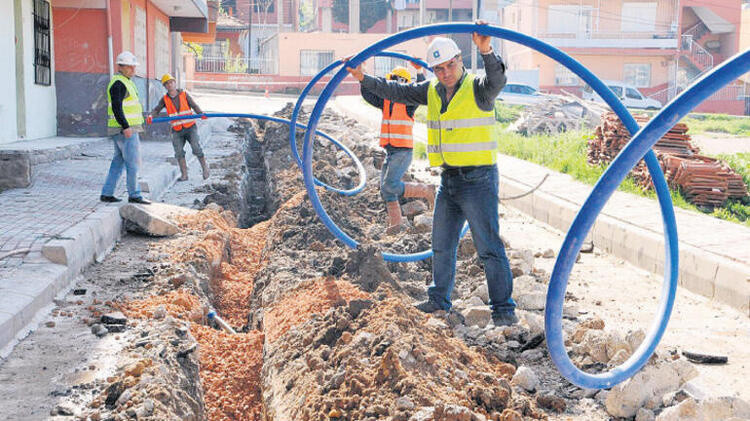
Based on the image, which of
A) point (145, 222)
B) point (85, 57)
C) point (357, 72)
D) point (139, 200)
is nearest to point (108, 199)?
point (139, 200)

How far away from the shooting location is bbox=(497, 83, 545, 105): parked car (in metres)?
33.3

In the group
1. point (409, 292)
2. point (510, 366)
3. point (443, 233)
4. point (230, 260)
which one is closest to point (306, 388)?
point (510, 366)

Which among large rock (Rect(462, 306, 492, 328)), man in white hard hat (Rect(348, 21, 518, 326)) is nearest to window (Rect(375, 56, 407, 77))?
man in white hard hat (Rect(348, 21, 518, 326))

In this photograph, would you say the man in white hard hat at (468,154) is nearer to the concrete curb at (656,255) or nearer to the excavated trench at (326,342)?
the excavated trench at (326,342)

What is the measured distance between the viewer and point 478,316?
562 cm

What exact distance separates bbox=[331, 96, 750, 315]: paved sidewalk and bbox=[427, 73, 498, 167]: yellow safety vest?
2.62 metres

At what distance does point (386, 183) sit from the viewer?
28.5ft

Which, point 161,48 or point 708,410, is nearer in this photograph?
point 708,410

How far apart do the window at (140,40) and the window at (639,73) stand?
1292 inches

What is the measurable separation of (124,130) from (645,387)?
6.23 meters

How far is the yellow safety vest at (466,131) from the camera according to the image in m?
5.30

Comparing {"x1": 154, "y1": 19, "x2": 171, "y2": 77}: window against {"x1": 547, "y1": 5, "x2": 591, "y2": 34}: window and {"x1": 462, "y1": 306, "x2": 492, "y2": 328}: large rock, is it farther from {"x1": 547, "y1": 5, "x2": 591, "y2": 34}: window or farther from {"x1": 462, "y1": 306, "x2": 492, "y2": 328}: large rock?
{"x1": 547, "y1": 5, "x2": 591, "y2": 34}: window

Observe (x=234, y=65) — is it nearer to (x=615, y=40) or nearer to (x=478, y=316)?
(x=615, y=40)

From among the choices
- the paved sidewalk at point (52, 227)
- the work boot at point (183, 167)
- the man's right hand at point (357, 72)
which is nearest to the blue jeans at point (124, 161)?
the paved sidewalk at point (52, 227)
